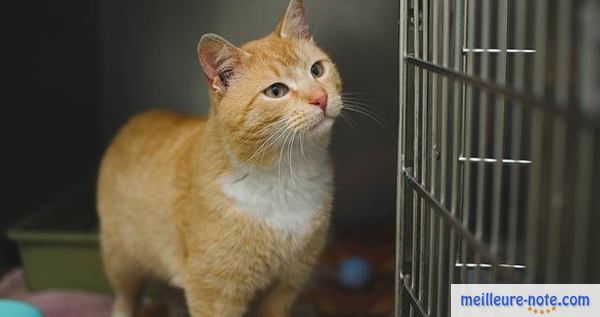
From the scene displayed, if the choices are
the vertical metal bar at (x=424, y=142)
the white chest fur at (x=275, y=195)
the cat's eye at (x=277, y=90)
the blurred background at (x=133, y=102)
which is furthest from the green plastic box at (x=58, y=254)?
the vertical metal bar at (x=424, y=142)

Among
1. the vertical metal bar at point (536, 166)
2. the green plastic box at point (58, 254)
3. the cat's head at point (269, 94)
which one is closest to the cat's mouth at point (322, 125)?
the cat's head at point (269, 94)

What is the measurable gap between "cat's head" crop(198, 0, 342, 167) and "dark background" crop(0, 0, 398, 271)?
557 millimetres

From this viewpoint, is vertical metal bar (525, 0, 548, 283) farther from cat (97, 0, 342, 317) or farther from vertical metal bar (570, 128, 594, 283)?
cat (97, 0, 342, 317)

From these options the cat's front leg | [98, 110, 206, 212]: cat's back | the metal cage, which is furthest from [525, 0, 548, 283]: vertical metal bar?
[98, 110, 206, 212]: cat's back

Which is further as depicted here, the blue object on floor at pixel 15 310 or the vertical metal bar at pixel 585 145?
the blue object on floor at pixel 15 310

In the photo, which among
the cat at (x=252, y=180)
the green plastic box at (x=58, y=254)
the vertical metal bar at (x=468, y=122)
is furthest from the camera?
the green plastic box at (x=58, y=254)

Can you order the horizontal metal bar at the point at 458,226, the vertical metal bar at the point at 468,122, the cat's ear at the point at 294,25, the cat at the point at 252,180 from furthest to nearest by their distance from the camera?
the cat's ear at the point at 294,25 → the cat at the point at 252,180 → the vertical metal bar at the point at 468,122 → the horizontal metal bar at the point at 458,226

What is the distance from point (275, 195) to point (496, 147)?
0.38m

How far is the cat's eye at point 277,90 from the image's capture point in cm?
121

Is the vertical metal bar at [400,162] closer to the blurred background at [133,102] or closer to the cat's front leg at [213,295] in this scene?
the cat's front leg at [213,295]

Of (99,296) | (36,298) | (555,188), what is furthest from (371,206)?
(555,188)

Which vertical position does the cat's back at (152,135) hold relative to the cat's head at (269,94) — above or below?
below

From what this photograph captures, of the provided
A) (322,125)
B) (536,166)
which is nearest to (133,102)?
(322,125)

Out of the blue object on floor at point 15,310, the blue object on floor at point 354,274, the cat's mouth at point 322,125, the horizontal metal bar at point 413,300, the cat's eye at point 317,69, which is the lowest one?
the blue object on floor at point 354,274
